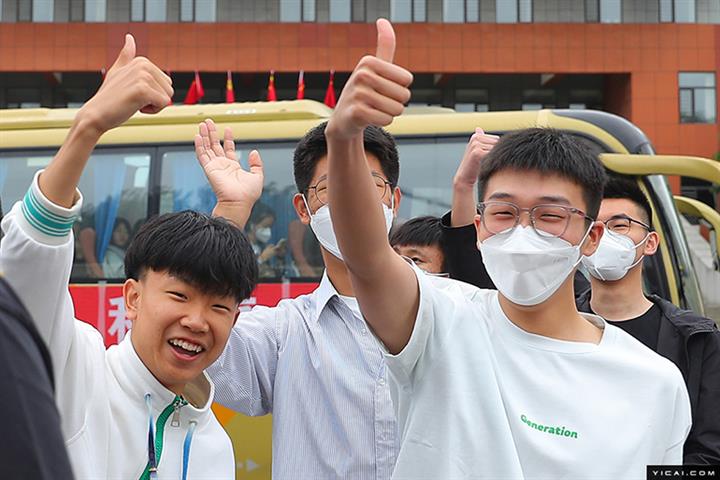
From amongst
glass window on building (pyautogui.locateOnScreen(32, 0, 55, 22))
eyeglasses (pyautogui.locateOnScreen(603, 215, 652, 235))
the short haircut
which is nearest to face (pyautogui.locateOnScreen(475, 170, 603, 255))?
eyeglasses (pyautogui.locateOnScreen(603, 215, 652, 235))

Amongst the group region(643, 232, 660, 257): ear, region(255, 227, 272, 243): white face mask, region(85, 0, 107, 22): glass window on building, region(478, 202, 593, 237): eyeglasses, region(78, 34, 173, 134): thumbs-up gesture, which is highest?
region(85, 0, 107, 22): glass window on building

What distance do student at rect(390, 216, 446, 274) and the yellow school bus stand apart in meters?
2.59

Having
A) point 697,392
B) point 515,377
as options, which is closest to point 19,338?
point 515,377

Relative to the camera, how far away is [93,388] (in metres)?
1.98

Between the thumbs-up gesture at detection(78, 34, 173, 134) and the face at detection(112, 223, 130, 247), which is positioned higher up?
the thumbs-up gesture at detection(78, 34, 173, 134)

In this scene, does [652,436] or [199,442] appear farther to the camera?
[199,442]

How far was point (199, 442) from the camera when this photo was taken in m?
2.23

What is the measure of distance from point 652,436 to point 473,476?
43 cm

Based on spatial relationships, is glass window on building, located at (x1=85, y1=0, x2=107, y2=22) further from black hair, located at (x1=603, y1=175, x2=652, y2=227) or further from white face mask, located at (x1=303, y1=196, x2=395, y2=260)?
white face mask, located at (x1=303, y1=196, x2=395, y2=260)

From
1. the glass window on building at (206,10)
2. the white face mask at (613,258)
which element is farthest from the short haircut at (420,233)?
the glass window on building at (206,10)

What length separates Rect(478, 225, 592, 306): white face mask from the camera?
2137 millimetres

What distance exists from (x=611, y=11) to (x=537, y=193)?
87.1 ft

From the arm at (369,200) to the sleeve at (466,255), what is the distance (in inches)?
40.9

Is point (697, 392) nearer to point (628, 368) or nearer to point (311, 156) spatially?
point (628, 368)
